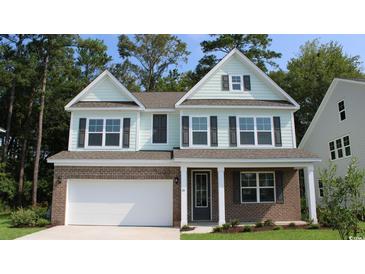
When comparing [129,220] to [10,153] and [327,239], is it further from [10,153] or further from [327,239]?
[10,153]

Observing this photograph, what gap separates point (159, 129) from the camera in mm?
18406

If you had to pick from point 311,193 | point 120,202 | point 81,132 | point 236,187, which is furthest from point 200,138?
point 81,132

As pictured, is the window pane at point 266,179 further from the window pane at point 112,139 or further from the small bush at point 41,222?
the small bush at point 41,222

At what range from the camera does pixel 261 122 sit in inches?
700

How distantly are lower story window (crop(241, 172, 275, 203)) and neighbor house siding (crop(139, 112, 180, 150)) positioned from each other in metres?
4.10

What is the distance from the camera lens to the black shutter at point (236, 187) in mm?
16891

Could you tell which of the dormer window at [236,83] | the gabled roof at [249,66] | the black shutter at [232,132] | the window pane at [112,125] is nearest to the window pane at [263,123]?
the black shutter at [232,132]

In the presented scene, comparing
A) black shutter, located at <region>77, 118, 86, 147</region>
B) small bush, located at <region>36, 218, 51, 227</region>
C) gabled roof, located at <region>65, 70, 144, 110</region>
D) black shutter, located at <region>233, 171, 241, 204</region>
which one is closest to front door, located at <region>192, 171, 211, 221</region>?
black shutter, located at <region>233, 171, 241, 204</region>

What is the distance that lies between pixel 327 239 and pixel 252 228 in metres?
3.48

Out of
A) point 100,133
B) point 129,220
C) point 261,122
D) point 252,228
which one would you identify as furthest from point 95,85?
point 252,228

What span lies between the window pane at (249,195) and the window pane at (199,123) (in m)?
3.84

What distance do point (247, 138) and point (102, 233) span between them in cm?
867

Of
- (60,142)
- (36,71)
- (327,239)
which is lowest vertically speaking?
(327,239)

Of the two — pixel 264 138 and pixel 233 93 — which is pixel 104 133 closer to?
pixel 233 93
